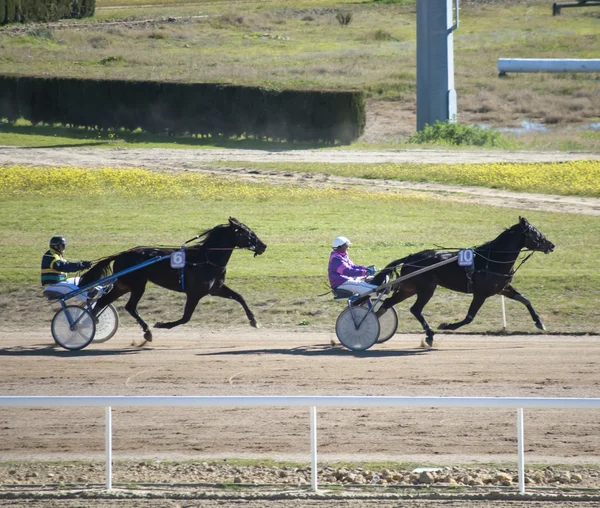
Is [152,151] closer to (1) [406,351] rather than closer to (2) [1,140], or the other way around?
(2) [1,140]

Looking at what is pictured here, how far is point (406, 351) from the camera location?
13102 millimetres

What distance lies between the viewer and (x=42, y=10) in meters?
57.6

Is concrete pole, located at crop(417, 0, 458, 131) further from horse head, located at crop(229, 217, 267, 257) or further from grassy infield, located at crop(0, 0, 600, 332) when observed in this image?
horse head, located at crop(229, 217, 267, 257)

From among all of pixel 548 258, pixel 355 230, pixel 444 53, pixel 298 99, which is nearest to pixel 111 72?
pixel 298 99

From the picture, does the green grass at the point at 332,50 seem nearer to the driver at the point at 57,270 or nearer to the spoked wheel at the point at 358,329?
the spoked wheel at the point at 358,329

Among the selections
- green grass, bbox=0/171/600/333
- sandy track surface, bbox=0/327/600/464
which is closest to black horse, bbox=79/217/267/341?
sandy track surface, bbox=0/327/600/464

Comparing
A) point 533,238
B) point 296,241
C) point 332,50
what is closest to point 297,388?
point 533,238

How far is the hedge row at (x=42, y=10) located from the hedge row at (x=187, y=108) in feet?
66.7

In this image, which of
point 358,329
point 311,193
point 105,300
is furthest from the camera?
point 311,193

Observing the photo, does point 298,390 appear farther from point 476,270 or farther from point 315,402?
point 476,270

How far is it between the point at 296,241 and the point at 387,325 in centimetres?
691

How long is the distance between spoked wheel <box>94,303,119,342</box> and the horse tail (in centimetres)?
46

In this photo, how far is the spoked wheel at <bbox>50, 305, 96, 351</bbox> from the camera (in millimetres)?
13391

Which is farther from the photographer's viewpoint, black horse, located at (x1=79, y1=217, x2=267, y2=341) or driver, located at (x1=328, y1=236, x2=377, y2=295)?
black horse, located at (x1=79, y1=217, x2=267, y2=341)
